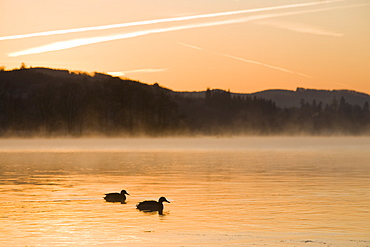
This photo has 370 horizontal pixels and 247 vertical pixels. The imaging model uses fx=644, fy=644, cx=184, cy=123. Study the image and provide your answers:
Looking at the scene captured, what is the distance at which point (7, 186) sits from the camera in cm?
4303

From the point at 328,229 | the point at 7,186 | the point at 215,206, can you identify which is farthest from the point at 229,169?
the point at 328,229

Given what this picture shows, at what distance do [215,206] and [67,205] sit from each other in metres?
7.69

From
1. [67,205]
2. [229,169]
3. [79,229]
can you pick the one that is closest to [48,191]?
[67,205]

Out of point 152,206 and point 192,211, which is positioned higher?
point 152,206

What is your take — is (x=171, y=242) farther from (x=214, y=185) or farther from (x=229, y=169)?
(x=229, y=169)

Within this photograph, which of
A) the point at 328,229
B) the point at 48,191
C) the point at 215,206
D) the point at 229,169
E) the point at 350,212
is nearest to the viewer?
the point at 328,229

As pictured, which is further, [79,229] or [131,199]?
[131,199]

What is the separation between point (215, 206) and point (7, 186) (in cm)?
1687

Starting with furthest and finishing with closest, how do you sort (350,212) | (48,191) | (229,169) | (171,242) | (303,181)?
(229,169) → (303,181) → (48,191) → (350,212) → (171,242)

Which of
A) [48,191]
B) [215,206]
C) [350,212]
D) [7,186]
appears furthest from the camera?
[7,186]

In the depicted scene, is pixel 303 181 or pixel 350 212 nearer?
pixel 350 212

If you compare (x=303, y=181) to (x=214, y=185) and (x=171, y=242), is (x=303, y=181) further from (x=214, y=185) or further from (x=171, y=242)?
(x=171, y=242)

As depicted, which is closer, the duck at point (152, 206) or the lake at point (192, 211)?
the lake at point (192, 211)

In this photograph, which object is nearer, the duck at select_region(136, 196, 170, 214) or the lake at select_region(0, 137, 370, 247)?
the lake at select_region(0, 137, 370, 247)
